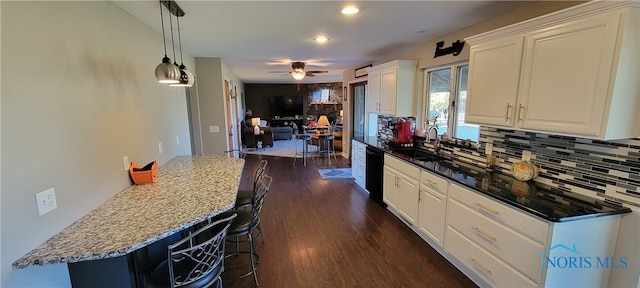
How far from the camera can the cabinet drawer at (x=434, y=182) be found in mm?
2453

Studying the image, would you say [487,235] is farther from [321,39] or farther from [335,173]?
[335,173]

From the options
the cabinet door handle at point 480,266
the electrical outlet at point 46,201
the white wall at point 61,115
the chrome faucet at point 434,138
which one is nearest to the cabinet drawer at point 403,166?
the chrome faucet at point 434,138

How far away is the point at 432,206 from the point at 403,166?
2.06 ft

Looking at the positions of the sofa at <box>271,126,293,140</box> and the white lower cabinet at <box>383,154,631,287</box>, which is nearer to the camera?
the white lower cabinet at <box>383,154,631,287</box>

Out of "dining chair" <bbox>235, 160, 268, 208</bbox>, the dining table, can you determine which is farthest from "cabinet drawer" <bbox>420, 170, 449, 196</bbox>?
the dining table

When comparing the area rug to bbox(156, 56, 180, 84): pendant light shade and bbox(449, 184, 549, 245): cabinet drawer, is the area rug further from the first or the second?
bbox(156, 56, 180, 84): pendant light shade

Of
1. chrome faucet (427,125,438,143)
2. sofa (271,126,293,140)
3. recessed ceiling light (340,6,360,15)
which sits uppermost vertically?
recessed ceiling light (340,6,360,15)

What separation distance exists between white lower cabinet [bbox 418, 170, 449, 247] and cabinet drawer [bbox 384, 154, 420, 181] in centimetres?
10

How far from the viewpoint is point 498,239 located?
1919 mm

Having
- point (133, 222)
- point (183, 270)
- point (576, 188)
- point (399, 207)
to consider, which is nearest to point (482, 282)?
point (576, 188)

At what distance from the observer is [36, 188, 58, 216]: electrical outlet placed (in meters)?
1.31

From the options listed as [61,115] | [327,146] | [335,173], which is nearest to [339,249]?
[61,115]

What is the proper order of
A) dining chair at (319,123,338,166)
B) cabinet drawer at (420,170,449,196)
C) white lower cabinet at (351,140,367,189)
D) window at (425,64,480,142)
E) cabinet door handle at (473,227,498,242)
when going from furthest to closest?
1. dining chair at (319,123,338,166)
2. white lower cabinet at (351,140,367,189)
3. window at (425,64,480,142)
4. cabinet drawer at (420,170,449,196)
5. cabinet door handle at (473,227,498,242)

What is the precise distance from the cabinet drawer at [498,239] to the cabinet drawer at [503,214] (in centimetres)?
4
